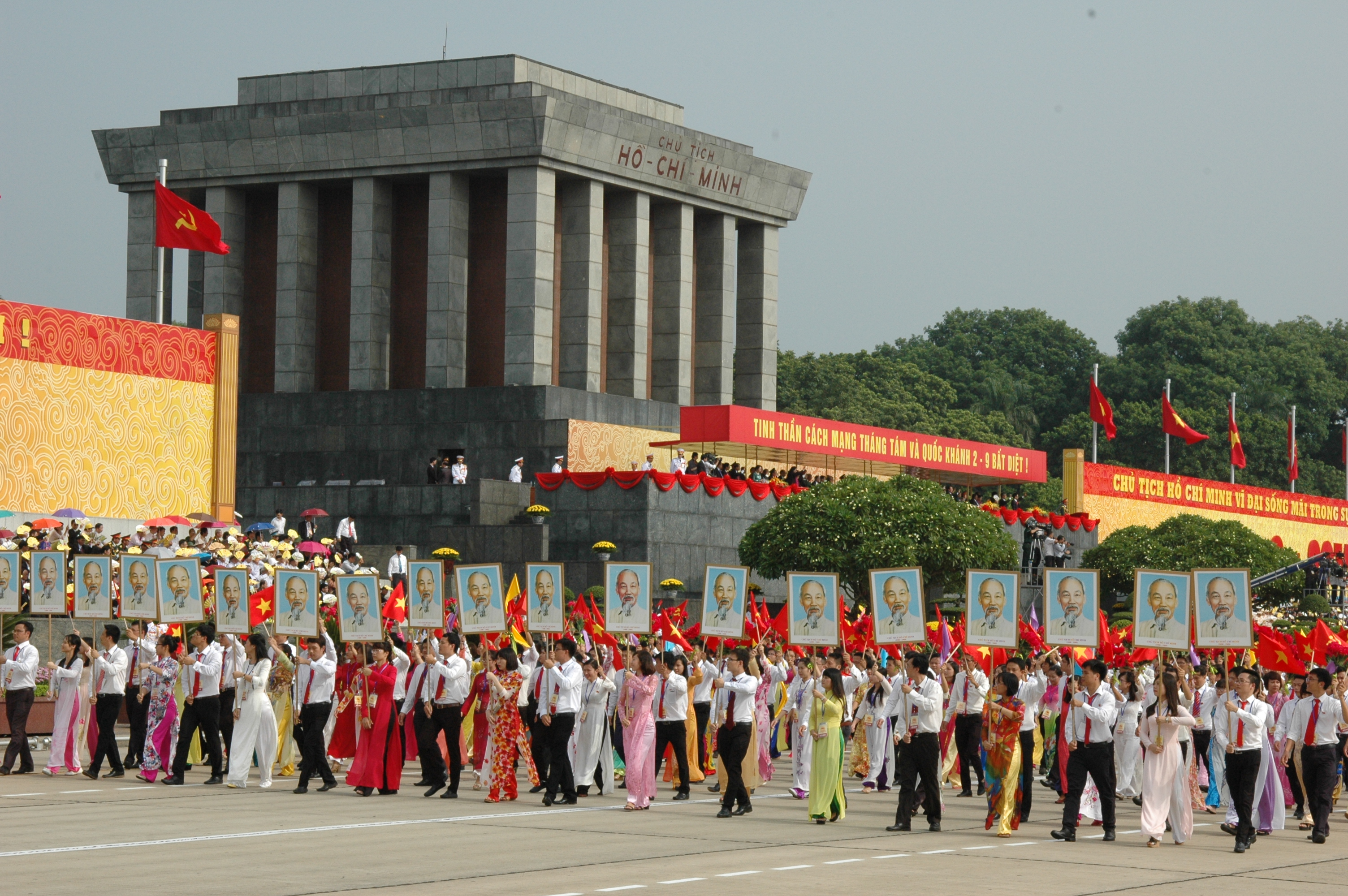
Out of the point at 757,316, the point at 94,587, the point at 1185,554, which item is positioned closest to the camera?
the point at 94,587

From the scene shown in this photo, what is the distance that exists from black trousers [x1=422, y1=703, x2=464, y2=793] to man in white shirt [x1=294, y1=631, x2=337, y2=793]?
1.06 m

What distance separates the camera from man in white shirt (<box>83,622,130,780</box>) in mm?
20969

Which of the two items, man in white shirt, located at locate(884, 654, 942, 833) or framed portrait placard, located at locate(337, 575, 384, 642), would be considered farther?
framed portrait placard, located at locate(337, 575, 384, 642)

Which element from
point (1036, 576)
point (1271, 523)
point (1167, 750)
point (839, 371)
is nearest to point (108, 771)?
point (1167, 750)

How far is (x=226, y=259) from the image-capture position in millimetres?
49719

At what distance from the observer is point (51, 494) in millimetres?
35469

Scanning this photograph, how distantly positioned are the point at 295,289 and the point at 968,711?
32.4 metres

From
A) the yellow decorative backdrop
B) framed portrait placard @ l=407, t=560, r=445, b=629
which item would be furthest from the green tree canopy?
framed portrait placard @ l=407, t=560, r=445, b=629

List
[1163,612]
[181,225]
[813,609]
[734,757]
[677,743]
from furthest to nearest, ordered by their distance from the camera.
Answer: [181,225], [813,609], [677,743], [1163,612], [734,757]

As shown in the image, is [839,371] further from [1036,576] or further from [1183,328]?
[1036,576]

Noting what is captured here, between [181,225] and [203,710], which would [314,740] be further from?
[181,225]

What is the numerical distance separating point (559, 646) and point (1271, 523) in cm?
5287

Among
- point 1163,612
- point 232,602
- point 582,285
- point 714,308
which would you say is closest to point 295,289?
point 582,285

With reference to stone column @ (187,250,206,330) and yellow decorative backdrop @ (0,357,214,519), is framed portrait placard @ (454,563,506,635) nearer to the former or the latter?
yellow decorative backdrop @ (0,357,214,519)
